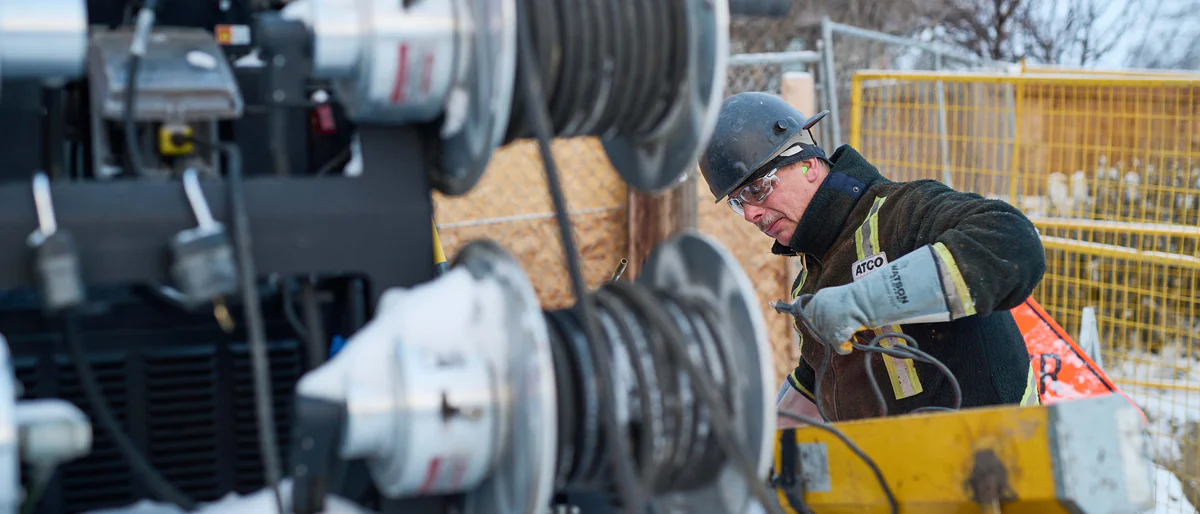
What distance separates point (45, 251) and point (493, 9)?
63cm

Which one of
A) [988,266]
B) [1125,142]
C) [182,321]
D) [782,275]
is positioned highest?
[182,321]

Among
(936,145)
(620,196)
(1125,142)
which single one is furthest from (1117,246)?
(620,196)

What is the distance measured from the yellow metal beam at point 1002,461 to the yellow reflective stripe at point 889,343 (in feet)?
4.49

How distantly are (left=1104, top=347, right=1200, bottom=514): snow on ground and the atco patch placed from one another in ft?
10.8

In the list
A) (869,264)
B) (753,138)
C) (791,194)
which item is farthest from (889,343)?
(753,138)

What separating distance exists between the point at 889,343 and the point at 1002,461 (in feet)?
5.34

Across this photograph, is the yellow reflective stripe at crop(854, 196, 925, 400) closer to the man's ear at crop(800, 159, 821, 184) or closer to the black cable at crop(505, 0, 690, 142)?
the man's ear at crop(800, 159, 821, 184)

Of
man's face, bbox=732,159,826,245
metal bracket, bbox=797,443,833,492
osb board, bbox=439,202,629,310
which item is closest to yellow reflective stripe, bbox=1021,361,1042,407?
man's face, bbox=732,159,826,245

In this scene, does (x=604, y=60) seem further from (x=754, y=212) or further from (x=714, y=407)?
(x=754, y=212)

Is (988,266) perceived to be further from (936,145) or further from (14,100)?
(936,145)

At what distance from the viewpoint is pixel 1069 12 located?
16641 mm

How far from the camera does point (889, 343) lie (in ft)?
11.3

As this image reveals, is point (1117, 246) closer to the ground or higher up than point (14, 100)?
closer to the ground

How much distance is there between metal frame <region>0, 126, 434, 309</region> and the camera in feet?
4.80
